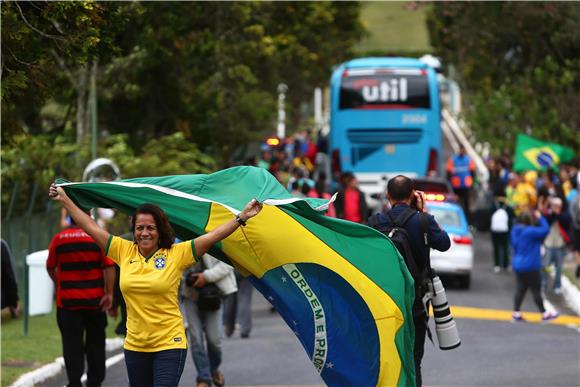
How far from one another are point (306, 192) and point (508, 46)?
2390cm

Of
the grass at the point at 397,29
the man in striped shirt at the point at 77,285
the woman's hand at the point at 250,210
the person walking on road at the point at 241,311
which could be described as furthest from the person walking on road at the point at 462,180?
the grass at the point at 397,29

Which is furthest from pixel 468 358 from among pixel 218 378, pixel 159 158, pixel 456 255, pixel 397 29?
pixel 397 29

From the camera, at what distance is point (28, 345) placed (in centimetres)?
1602

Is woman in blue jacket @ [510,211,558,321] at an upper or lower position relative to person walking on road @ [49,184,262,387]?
lower

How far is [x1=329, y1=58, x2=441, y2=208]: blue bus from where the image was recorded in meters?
36.5

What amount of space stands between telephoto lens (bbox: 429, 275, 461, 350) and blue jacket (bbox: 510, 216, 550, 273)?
8799 mm

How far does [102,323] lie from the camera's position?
11.9 metres

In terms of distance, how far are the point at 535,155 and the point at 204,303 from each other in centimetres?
2214

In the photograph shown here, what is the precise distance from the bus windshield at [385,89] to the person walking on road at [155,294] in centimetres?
2763

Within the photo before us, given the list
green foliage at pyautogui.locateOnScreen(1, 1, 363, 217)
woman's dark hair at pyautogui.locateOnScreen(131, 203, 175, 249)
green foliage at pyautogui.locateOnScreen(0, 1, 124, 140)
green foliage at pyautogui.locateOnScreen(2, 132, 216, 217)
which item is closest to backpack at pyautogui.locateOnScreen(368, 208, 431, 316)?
woman's dark hair at pyautogui.locateOnScreen(131, 203, 175, 249)

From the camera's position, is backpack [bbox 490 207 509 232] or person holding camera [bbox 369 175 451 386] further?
backpack [bbox 490 207 509 232]

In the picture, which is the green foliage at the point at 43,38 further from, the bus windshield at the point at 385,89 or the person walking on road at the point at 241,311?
the bus windshield at the point at 385,89

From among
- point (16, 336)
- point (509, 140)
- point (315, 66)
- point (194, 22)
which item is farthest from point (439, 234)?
point (315, 66)

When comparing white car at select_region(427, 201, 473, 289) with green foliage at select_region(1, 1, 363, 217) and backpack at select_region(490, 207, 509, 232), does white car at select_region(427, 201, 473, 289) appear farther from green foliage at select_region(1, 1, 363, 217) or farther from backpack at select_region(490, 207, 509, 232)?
green foliage at select_region(1, 1, 363, 217)
